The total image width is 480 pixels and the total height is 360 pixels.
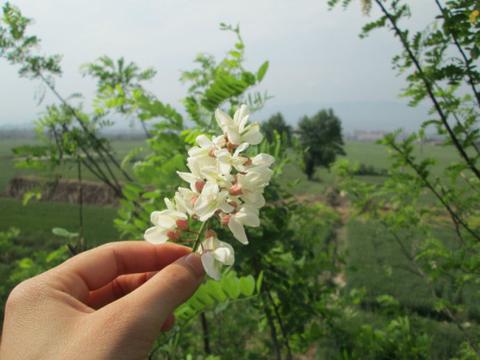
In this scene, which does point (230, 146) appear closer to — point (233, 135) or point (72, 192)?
point (233, 135)

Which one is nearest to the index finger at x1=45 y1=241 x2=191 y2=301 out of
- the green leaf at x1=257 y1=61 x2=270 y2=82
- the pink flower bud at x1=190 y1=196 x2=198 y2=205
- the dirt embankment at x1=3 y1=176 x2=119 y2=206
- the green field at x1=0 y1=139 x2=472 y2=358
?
the pink flower bud at x1=190 y1=196 x2=198 y2=205

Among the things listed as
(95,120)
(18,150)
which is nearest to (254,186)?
(18,150)

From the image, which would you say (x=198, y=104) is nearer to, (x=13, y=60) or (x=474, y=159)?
(x=474, y=159)

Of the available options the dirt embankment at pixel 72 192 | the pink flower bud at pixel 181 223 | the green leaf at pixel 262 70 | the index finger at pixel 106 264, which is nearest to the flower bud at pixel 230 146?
the pink flower bud at pixel 181 223

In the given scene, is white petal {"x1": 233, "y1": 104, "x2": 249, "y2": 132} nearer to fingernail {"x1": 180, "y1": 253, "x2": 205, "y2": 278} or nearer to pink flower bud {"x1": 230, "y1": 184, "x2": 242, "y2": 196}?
pink flower bud {"x1": 230, "y1": 184, "x2": 242, "y2": 196}

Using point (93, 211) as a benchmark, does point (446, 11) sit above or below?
above

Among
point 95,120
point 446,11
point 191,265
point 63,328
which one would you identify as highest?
point 446,11

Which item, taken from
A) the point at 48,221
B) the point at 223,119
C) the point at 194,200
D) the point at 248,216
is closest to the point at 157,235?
the point at 194,200
